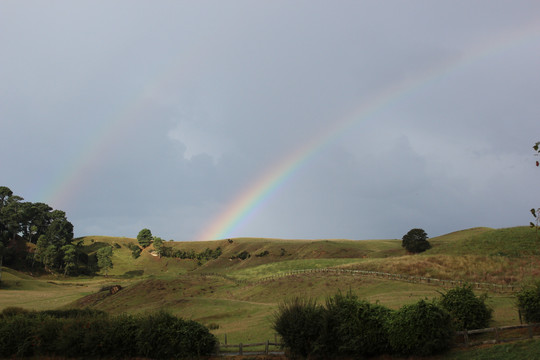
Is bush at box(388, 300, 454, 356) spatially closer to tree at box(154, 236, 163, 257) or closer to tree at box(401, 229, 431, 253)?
tree at box(401, 229, 431, 253)

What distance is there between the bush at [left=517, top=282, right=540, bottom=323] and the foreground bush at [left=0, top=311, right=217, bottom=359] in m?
19.8

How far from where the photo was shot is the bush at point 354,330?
21.3 metres

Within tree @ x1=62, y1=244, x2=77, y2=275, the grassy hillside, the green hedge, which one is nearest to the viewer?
the green hedge

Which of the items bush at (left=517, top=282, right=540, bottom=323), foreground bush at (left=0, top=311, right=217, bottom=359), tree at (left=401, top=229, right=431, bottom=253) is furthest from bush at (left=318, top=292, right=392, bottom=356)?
tree at (left=401, top=229, right=431, bottom=253)

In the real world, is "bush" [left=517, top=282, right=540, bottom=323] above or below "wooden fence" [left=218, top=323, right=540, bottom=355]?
above

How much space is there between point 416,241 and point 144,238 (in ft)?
399

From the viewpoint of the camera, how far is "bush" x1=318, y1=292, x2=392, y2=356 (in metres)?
21.3

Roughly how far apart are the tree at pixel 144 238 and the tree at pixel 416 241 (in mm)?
116441

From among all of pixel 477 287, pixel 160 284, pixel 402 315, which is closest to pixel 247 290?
pixel 160 284

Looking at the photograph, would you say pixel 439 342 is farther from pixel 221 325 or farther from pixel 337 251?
pixel 337 251

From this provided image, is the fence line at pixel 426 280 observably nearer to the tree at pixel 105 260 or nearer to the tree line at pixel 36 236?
the tree at pixel 105 260

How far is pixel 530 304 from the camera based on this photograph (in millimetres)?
23188

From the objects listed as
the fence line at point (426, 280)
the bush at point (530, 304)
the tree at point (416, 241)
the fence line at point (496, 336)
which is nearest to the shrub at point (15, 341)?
the fence line at point (496, 336)

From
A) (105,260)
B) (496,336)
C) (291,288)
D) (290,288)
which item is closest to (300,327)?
(496,336)
